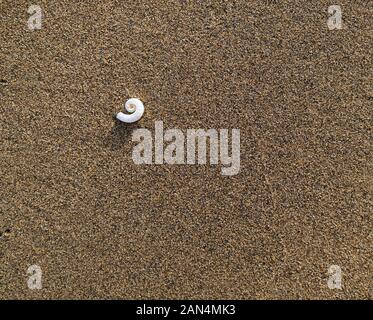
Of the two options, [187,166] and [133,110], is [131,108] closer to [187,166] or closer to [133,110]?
[133,110]

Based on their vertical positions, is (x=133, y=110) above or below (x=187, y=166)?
above

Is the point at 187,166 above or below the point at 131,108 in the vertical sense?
below

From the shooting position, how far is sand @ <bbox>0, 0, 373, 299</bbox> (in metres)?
1.04

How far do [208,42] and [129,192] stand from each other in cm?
49

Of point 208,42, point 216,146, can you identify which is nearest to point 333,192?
point 216,146

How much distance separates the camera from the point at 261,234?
1.05 meters

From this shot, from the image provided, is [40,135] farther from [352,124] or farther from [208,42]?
[352,124]

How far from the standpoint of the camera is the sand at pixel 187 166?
104 cm

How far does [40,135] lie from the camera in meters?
1.06

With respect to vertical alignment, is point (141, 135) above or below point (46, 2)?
below

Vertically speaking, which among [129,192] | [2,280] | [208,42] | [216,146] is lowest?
[2,280]

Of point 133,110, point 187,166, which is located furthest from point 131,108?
point 187,166

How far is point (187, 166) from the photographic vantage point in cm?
106

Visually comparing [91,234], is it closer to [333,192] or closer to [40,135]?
[40,135]
